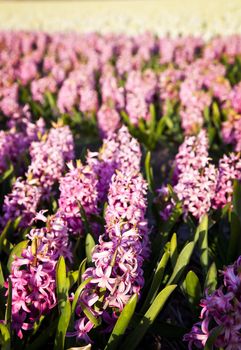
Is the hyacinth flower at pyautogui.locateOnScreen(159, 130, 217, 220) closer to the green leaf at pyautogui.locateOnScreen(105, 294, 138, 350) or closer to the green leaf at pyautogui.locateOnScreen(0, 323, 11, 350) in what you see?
the green leaf at pyautogui.locateOnScreen(105, 294, 138, 350)

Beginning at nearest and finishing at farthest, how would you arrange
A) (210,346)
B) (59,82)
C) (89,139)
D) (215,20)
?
(210,346) → (89,139) → (59,82) → (215,20)

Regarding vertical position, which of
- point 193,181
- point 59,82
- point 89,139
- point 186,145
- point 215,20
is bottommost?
point 193,181

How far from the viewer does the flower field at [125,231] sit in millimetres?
2154

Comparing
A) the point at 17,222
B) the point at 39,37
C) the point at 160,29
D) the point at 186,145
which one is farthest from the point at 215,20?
the point at 17,222

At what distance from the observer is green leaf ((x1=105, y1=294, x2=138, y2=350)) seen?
206 centimetres

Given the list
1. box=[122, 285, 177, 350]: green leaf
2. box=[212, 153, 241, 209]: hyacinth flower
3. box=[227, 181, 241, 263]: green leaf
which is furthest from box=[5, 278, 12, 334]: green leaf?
box=[212, 153, 241, 209]: hyacinth flower

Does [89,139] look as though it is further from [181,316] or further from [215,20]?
[215,20]

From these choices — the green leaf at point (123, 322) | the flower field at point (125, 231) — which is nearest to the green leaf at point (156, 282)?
the flower field at point (125, 231)

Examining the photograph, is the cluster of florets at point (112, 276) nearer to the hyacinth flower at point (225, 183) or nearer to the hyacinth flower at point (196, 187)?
the hyacinth flower at point (196, 187)

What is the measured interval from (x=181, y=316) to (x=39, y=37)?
1132cm

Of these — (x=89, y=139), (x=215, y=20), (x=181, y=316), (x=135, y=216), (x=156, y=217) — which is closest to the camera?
(x=135, y=216)

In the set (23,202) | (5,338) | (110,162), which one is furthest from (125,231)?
(110,162)

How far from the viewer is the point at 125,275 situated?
2.12 metres

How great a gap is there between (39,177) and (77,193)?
0.79 metres
